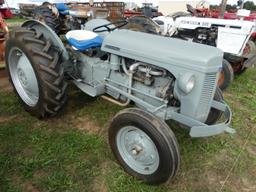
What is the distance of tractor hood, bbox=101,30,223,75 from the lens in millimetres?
2145

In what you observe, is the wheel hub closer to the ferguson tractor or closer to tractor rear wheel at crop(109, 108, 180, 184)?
tractor rear wheel at crop(109, 108, 180, 184)

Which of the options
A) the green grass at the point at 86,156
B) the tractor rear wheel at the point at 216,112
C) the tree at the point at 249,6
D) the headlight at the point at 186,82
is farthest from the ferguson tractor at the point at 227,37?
the tree at the point at 249,6

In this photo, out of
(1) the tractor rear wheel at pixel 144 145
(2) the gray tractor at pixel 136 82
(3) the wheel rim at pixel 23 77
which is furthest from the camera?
(3) the wheel rim at pixel 23 77

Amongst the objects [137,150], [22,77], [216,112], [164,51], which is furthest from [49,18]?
[137,150]

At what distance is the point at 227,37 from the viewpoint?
4793mm

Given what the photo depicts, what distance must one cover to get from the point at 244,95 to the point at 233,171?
94.9 inches

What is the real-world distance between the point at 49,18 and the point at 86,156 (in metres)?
5.75

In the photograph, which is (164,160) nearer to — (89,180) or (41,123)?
(89,180)

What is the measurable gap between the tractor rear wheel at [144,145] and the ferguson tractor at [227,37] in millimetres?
2701

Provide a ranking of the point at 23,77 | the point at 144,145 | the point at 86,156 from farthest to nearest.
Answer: the point at 23,77, the point at 86,156, the point at 144,145

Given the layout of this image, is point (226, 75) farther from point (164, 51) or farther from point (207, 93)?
point (164, 51)

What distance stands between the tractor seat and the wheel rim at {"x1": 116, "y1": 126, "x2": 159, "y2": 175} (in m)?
1.24

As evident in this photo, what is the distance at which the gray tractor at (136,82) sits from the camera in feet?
6.97

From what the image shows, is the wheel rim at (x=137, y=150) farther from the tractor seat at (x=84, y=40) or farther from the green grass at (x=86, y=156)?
the tractor seat at (x=84, y=40)
